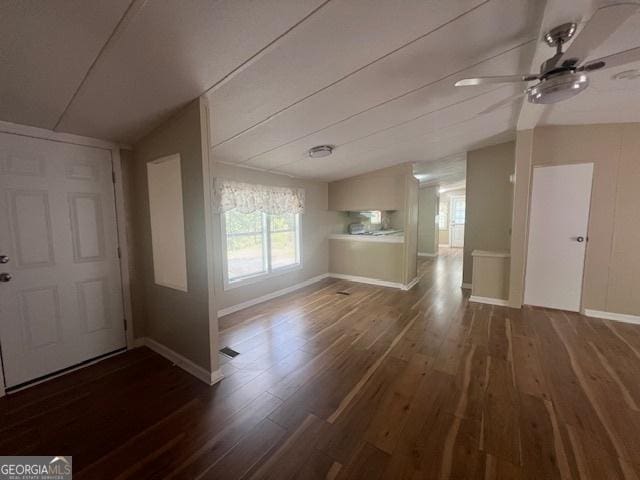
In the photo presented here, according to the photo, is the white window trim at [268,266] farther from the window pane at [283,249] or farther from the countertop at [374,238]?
the countertop at [374,238]

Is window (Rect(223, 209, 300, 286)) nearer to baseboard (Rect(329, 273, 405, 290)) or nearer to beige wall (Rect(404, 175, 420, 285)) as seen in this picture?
baseboard (Rect(329, 273, 405, 290))

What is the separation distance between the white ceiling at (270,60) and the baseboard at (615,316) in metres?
2.38

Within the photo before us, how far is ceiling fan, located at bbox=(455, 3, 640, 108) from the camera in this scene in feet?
3.86

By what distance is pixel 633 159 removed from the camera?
2904 millimetres

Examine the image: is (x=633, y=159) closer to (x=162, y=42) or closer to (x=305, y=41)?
(x=305, y=41)

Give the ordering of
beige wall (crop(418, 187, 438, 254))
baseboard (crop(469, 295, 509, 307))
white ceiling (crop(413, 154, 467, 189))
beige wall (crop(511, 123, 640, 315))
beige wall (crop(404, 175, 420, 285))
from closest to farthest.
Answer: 1. beige wall (crop(511, 123, 640, 315))
2. baseboard (crop(469, 295, 509, 307))
3. beige wall (crop(404, 175, 420, 285))
4. white ceiling (crop(413, 154, 467, 189))
5. beige wall (crop(418, 187, 438, 254))

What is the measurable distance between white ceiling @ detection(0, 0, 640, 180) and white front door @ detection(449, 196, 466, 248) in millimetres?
6864

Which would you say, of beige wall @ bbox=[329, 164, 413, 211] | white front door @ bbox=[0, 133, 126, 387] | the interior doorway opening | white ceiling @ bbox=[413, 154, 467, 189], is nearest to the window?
beige wall @ bbox=[329, 164, 413, 211]

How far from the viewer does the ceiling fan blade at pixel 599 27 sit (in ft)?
3.40

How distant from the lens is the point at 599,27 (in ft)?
3.78

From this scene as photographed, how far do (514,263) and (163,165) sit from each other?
14.5 ft

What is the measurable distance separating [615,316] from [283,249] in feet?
14.9

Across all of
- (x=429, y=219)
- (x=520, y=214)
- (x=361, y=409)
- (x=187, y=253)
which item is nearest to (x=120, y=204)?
(x=187, y=253)

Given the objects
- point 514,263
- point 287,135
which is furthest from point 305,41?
point 514,263
